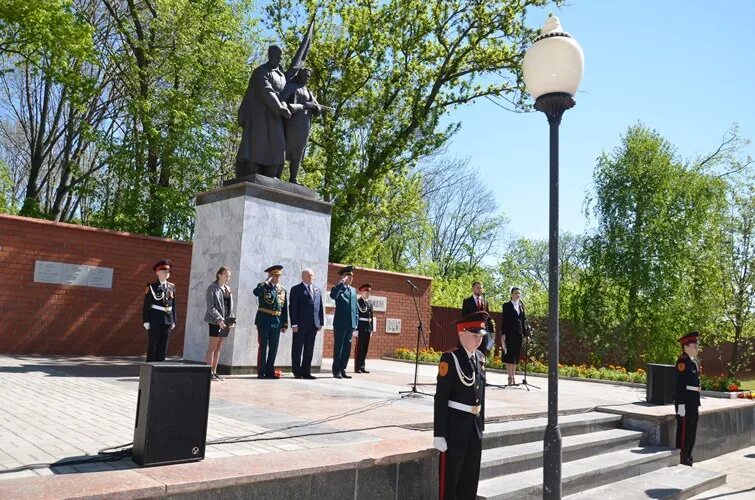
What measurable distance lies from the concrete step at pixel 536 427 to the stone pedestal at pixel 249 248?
4.48 m

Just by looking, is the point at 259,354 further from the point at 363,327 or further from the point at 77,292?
the point at 77,292

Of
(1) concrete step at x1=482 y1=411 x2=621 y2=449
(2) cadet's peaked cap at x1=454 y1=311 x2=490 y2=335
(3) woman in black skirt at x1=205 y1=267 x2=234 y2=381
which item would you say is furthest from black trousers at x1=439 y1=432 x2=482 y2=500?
(3) woman in black skirt at x1=205 y1=267 x2=234 y2=381

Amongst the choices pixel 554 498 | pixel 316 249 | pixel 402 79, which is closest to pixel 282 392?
pixel 316 249

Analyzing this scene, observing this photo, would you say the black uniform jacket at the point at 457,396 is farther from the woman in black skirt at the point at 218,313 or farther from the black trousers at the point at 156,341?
the black trousers at the point at 156,341

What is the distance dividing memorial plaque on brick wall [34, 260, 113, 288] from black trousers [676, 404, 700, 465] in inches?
427

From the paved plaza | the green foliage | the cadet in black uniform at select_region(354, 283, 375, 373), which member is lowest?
the paved plaza

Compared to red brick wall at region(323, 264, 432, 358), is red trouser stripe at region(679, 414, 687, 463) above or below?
below

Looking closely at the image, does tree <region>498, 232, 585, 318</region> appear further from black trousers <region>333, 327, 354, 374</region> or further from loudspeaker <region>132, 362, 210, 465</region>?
loudspeaker <region>132, 362, 210, 465</region>

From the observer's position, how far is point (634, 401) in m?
10.2

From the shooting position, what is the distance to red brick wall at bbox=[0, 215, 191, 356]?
1149cm

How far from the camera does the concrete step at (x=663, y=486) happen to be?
6.43 m

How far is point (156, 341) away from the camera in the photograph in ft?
30.1

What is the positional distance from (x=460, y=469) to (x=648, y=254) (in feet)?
70.4

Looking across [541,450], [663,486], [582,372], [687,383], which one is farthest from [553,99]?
[582,372]
